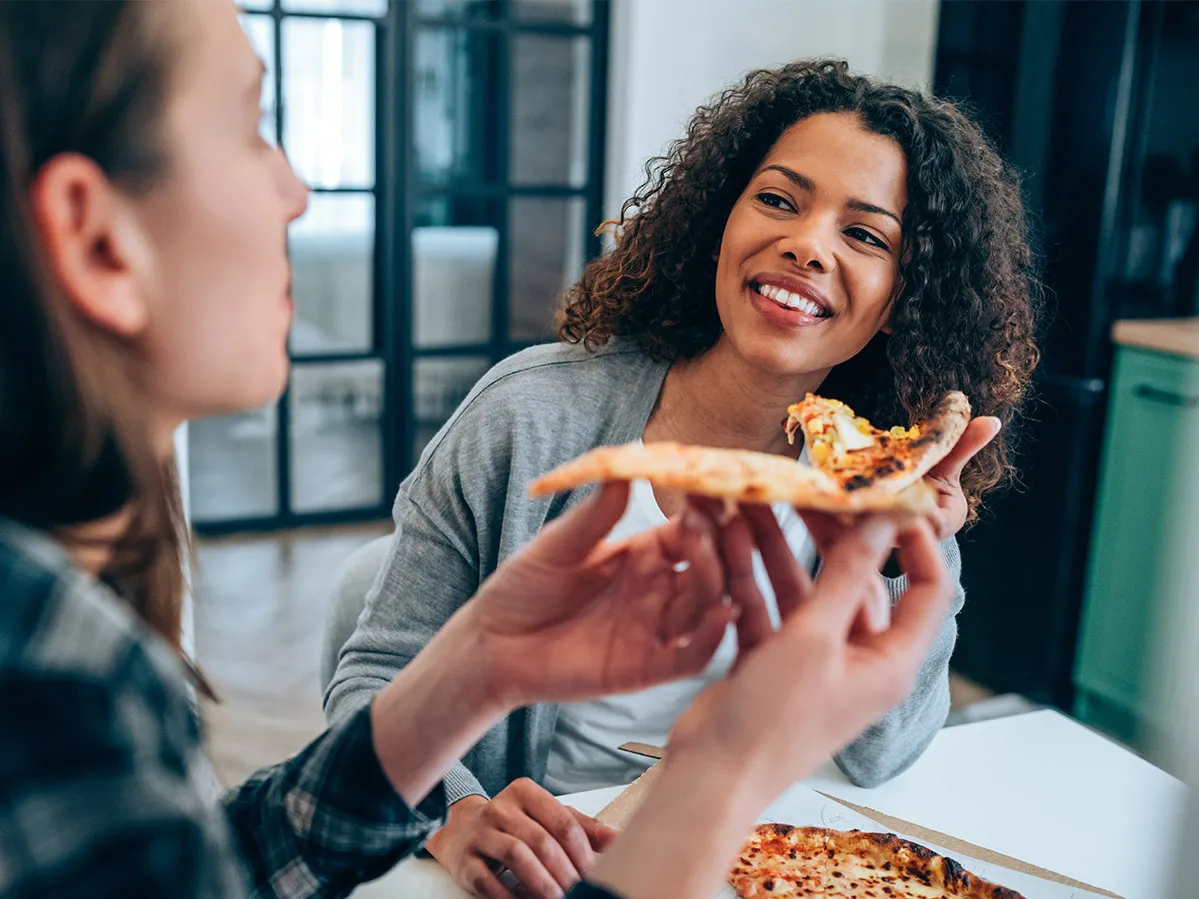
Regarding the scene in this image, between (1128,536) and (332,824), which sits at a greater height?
(332,824)

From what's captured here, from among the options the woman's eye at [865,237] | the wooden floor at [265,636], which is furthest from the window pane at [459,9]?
the woman's eye at [865,237]

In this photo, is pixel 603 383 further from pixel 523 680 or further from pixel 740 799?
pixel 740 799

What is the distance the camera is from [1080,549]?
9.64 ft

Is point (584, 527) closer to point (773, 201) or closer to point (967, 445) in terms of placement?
point (967, 445)

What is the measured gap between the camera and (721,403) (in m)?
1.47

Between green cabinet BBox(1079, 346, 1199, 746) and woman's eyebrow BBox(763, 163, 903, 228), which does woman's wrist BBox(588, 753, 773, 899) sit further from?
green cabinet BBox(1079, 346, 1199, 746)

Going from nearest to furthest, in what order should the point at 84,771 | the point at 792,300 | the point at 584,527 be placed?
the point at 84,771 < the point at 584,527 < the point at 792,300

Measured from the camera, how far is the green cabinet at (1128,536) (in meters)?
2.71

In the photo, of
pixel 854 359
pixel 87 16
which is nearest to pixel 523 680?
pixel 87 16

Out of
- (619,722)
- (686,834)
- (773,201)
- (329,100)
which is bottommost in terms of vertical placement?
(619,722)

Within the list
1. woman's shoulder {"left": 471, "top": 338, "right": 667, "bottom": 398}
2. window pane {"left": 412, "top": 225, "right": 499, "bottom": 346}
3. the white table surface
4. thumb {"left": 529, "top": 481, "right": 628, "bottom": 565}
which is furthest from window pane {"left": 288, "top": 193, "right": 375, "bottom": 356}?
thumb {"left": 529, "top": 481, "right": 628, "bottom": 565}

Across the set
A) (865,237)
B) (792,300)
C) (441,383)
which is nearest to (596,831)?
(792,300)

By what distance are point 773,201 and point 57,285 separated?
99 cm

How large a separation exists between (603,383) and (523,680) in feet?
2.20
